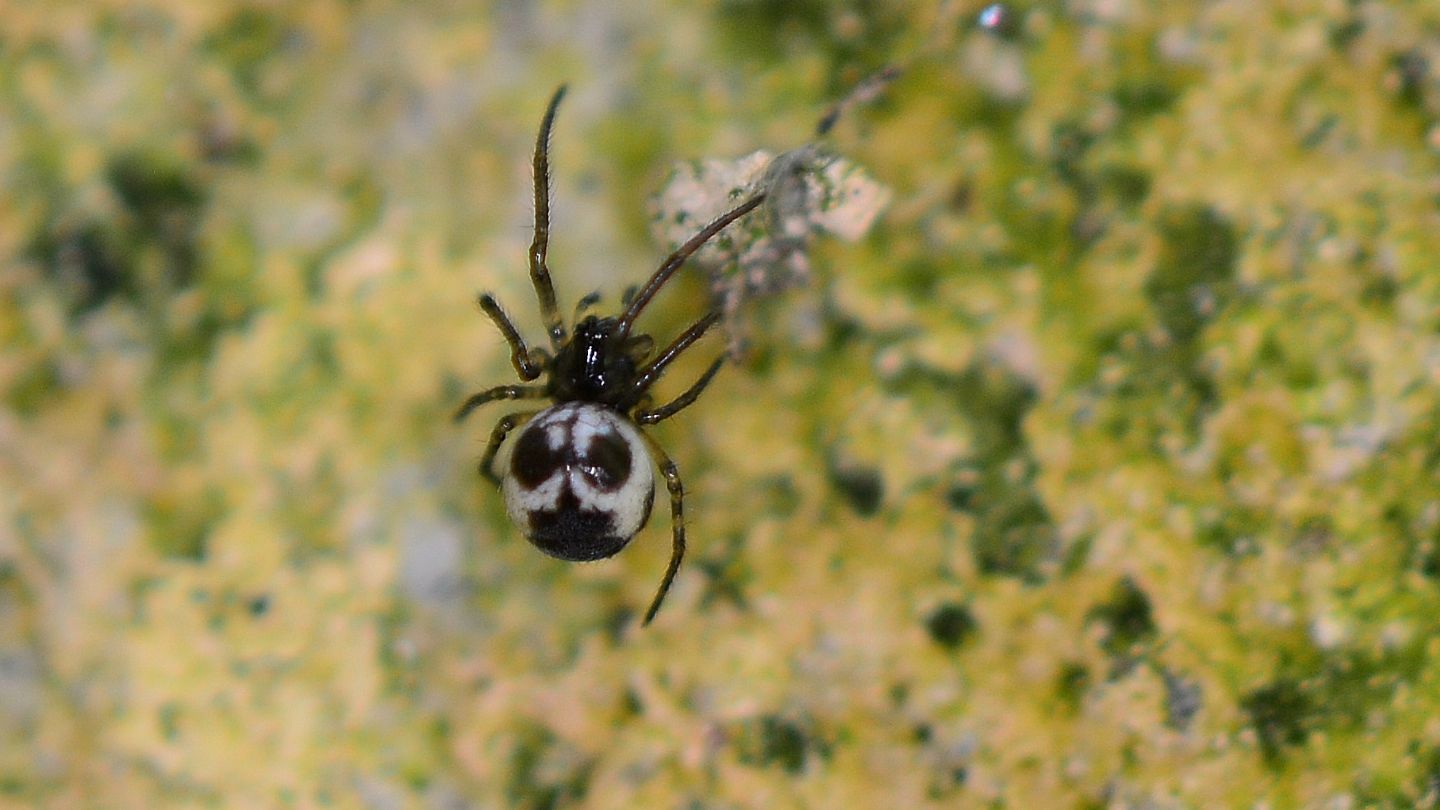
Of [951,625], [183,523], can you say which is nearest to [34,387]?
[183,523]

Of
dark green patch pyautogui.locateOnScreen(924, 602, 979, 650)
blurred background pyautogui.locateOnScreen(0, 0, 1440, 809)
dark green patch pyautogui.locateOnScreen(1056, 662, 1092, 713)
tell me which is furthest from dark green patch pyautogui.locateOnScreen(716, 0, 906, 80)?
dark green patch pyautogui.locateOnScreen(1056, 662, 1092, 713)

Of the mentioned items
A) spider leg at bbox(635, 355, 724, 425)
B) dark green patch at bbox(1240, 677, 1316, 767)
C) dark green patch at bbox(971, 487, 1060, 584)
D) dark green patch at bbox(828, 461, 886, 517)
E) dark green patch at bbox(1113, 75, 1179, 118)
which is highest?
dark green patch at bbox(1113, 75, 1179, 118)

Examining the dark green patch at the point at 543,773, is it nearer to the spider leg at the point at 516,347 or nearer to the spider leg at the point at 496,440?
the spider leg at the point at 496,440

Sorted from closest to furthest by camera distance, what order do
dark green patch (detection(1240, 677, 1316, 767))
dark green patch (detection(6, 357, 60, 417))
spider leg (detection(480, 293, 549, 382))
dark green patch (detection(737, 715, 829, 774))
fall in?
dark green patch (detection(1240, 677, 1316, 767)), dark green patch (detection(737, 715, 829, 774)), spider leg (detection(480, 293, 549, 382)), dark green patch (detection(6, 357, 60, 417))

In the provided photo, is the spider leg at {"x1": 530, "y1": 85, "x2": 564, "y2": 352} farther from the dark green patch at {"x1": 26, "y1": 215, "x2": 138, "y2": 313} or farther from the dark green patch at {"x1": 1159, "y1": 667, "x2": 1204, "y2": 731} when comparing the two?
the dark green patch at {"x1": 1159, "y1": 667, "x2": 1204, "y2": 731}

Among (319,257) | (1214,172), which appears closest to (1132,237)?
(1214,172)

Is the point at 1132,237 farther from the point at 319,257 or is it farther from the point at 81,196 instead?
the point at 81,196

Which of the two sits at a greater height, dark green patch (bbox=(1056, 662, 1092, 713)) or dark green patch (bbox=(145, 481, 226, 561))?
dark green patch (bbox=(145, 481, 226, 561))
